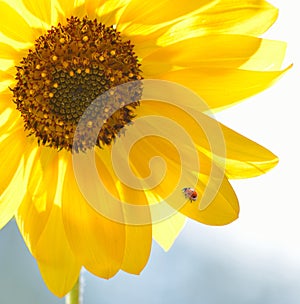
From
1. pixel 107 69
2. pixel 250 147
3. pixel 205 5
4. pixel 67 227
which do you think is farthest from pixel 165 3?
pixel 67 227

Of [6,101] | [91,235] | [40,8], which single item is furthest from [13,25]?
[91,235]

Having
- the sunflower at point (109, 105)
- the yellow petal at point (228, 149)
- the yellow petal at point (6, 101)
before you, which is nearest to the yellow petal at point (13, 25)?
the sunflower at point (109, 105)


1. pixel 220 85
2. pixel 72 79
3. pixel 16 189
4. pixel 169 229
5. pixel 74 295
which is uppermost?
pixel 220 85

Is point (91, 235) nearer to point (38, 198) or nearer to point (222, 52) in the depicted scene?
point (38, 198)

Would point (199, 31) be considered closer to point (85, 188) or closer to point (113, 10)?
point (113, 10)

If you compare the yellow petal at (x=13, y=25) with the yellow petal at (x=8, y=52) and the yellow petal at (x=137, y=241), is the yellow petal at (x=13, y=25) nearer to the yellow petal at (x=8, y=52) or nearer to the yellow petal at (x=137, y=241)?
the yellow petal at (x=8, y=52)

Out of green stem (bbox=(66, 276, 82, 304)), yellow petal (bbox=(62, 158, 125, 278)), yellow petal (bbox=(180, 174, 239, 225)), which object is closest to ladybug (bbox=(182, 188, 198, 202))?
yellow petal (bbox=(180, 174, 239, 225))

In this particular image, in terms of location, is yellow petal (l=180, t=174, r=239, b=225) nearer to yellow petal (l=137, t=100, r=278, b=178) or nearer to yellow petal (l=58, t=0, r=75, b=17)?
yellow petal (l=137, t=100, r=278, b=178)

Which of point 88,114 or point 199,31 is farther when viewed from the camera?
point 88,114
